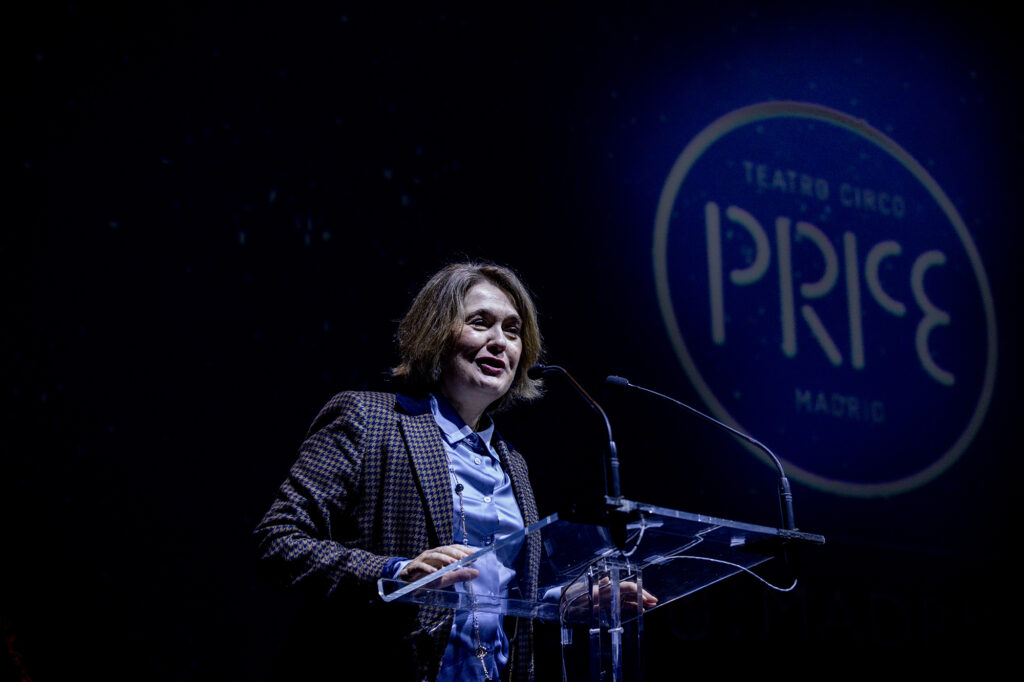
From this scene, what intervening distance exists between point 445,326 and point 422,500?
19.7 inches

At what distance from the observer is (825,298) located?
382cm

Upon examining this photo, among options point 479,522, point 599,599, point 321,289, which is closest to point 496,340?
point 479,522

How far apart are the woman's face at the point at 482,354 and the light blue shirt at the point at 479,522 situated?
6cm

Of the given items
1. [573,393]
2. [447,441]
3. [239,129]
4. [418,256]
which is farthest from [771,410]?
[239,129]

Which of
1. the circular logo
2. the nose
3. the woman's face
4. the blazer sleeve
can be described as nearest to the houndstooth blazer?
the blazer sleeve

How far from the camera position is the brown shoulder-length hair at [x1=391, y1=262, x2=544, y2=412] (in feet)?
7.53

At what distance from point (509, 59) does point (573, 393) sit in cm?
121

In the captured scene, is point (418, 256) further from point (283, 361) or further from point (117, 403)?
point (117, 403)

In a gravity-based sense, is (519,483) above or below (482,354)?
below

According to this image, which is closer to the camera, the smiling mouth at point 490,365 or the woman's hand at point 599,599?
the woman's hand at point 599,599

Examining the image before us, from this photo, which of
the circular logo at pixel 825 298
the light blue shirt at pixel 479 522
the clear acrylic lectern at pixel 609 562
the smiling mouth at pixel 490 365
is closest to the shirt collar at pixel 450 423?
the light blue shirt at pixel 479 522

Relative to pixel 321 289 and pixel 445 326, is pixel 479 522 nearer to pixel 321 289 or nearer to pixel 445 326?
pixel 445 326

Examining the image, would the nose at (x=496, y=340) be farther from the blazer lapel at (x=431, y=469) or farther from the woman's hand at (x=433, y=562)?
the woman's hand at (x=433, y=562)

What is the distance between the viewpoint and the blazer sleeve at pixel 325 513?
1.74m
